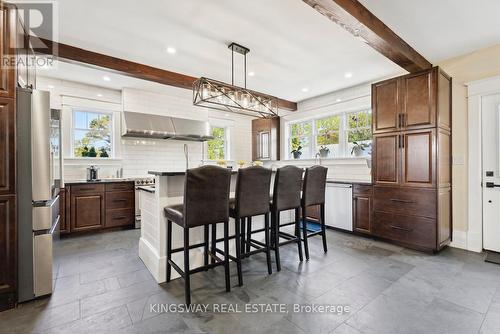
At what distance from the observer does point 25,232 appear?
200 cm

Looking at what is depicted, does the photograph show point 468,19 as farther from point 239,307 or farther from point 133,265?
point 133,265

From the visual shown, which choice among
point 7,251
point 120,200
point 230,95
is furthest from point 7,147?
point 120,200

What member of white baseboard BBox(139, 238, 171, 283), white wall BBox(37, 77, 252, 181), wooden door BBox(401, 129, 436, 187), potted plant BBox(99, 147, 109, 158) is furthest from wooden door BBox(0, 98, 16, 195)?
wooden door BBox(401, 129, 436, 187)

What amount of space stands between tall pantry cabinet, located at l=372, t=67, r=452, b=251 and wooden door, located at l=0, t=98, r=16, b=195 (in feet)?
13.5

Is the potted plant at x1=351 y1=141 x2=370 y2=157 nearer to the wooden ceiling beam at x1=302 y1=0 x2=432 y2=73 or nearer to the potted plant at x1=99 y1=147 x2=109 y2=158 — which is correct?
the wooden ceiling beam at x1=302 y1=0 x2=432 y2=73

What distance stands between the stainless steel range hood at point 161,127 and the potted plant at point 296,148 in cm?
203

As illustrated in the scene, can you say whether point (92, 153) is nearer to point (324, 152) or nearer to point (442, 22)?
point (324, 152)

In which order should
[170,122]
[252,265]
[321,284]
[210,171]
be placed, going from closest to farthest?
[210,171] → [321,284] → [252,265] → [170,122]

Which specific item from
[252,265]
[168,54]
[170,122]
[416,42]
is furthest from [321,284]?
[170,122]

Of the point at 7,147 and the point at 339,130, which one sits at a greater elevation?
the point at 339,130

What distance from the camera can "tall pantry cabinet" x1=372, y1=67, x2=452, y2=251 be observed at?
3088mm

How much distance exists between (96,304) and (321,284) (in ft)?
6.39

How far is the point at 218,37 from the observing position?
2.85m

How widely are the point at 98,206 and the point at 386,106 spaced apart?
4.79m
